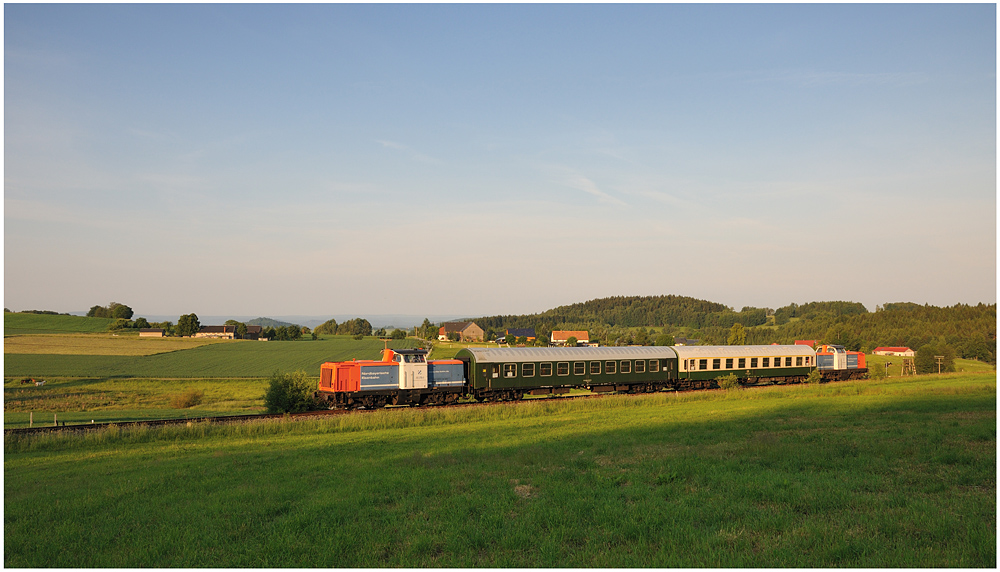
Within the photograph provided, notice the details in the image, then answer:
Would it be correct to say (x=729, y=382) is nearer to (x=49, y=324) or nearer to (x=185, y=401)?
(x=185, y=401)

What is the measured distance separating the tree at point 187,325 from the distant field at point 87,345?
3023 cm

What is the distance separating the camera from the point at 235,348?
122438mm

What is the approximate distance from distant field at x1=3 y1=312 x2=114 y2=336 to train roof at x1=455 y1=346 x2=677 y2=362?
128 meters

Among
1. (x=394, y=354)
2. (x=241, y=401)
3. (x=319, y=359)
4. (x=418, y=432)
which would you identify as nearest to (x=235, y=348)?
(x=319, y=359)

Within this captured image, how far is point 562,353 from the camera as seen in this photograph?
44.2m

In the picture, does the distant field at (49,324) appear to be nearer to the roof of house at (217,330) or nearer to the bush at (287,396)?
the roof of house at (217,330)

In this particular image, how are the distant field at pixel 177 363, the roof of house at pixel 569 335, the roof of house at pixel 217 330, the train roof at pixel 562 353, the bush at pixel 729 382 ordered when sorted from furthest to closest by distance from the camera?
the roof of house at pixel 217 330 < the roof of house at pixel 569 335 < the distant field at pixel 177 363 < the bush at pixel 729 382 < the train roof at pixel 562 353

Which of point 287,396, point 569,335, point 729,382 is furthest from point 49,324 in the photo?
point 729,382

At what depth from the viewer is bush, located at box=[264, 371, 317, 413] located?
122 feet

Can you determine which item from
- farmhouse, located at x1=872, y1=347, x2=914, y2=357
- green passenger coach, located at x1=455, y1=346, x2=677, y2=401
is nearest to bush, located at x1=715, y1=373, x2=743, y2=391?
green passenger coach, located at x1=455, y1=346, x2=677, y2=401

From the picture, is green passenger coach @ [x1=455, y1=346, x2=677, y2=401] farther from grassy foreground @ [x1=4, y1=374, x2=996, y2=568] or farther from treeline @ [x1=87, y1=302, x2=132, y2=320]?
treeline @ [x1=87, y1=302, x2=132, y2=320]

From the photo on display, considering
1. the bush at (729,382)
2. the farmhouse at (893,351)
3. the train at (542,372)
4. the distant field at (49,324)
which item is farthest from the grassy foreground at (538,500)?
the distant field at (49,324)

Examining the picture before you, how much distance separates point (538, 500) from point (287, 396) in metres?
29.1

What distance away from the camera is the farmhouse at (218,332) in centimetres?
16973
